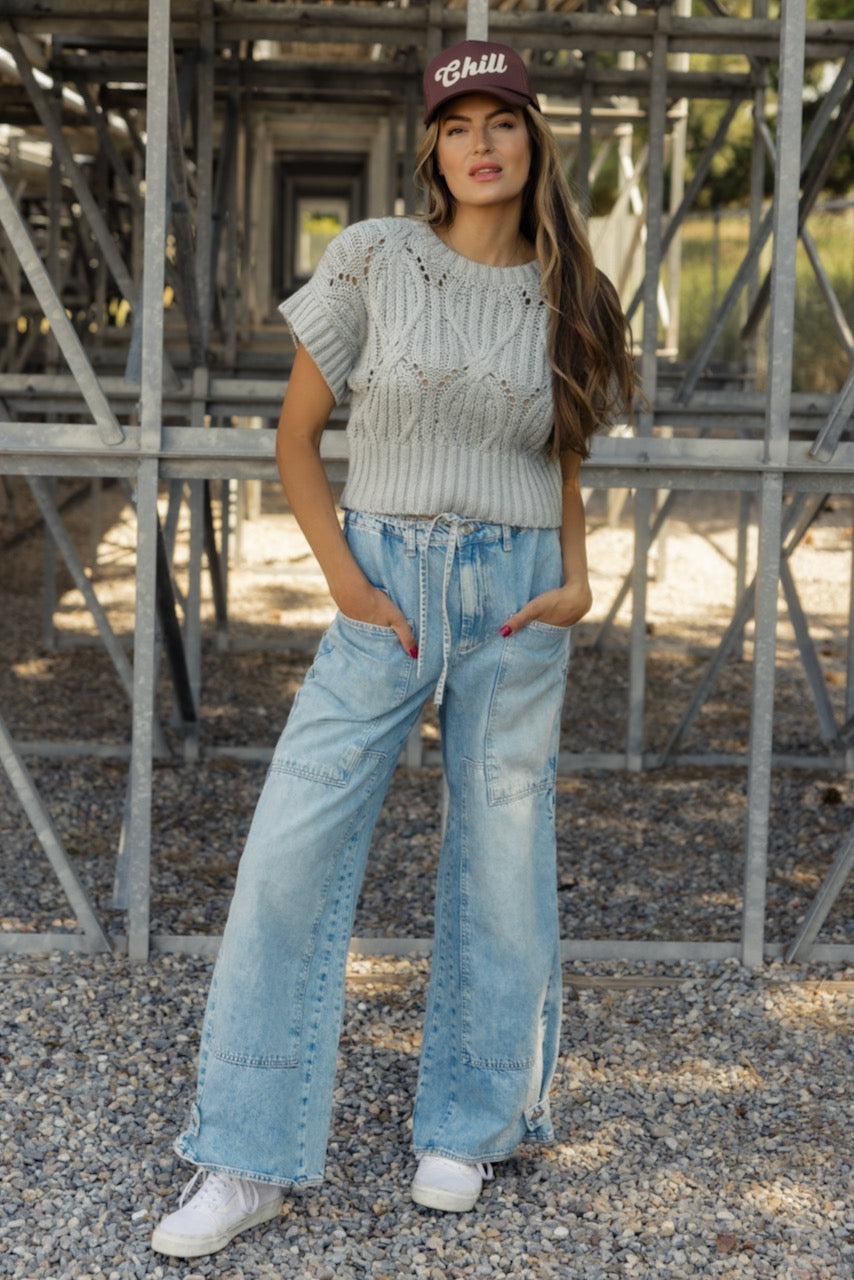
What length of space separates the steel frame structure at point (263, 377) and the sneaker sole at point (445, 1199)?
4.50 feet

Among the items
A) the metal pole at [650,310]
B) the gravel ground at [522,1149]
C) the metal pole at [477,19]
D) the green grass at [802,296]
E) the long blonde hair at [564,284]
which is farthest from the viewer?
the green grass at [802,296]

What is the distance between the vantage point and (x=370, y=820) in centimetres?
296

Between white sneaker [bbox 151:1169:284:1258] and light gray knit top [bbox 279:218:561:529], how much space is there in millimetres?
1241

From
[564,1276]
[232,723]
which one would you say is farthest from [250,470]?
[232,723]

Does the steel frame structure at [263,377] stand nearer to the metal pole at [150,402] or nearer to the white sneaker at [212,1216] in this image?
the metal pole at [150,402]

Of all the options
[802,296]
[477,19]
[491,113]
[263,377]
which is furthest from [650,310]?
[802,296]

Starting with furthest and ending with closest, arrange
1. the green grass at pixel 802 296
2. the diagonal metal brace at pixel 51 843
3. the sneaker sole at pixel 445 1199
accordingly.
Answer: the green grass at pixel 802 296, the diagonal metal brace at pixel 51 843, the sneaker sole at pixel 445 1199

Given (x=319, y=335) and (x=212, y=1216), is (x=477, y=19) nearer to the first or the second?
(x=319, y=335)

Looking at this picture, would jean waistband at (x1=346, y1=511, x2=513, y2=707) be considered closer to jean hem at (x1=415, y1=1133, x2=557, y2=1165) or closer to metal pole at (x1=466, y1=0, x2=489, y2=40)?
jean hem at (x1=415, y1=1133, x2=557, y2=1165)

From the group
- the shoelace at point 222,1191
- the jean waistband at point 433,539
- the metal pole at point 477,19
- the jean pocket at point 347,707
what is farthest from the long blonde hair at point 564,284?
the shoelace at point 222,1191

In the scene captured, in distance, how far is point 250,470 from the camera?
3.99 m

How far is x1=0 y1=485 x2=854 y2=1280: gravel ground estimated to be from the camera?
9.70 ft

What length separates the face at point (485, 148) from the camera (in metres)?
2.75

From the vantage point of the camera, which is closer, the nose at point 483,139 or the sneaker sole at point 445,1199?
the nose at point 483,139
